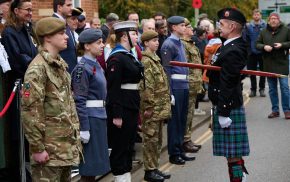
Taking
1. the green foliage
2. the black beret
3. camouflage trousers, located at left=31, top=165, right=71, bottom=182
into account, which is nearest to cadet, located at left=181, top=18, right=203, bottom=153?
the black beret

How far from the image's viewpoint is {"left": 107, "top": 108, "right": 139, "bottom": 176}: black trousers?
7.38 metres

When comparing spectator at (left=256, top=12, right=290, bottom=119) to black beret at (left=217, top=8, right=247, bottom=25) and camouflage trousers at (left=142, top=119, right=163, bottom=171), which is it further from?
black beret at (left=217, top=8, right=247, bottom=25)

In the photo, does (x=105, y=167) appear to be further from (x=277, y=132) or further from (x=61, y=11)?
(x=277, y=132)

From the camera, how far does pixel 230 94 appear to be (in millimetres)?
6832

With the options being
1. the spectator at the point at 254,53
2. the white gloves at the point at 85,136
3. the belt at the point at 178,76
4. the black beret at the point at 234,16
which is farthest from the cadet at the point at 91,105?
the spectator at the point at 254,53

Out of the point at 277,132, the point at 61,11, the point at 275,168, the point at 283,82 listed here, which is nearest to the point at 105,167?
the point at 61,11

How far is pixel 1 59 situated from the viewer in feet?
21.6

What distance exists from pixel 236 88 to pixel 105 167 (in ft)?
5.40

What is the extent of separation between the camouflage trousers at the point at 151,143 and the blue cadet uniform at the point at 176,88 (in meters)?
1.01

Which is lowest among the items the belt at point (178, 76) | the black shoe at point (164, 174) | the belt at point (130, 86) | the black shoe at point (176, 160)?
the black shoe at point (176, 160)

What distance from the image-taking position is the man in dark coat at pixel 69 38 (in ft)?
26.3

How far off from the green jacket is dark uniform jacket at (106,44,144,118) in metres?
7.32

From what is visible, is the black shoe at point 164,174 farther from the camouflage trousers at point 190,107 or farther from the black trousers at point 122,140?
the camouflage trousers at point 190,107

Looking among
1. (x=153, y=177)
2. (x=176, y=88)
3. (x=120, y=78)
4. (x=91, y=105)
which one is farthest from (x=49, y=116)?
(x=176, y=88)
